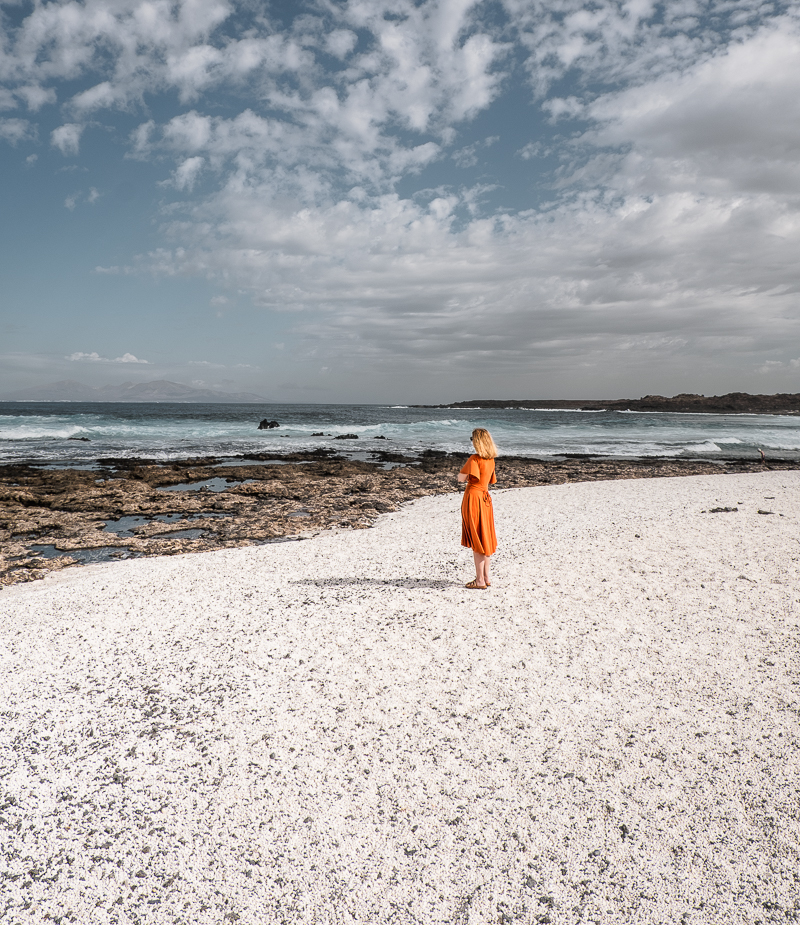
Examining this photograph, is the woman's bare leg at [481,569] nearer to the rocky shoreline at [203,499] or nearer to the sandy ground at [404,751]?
the sandy ground at [404,751]

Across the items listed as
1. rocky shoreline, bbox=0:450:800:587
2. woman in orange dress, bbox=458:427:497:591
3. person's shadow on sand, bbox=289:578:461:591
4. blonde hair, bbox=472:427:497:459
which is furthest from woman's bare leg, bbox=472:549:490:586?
rocky shoreline, bbox=0:450:800:587

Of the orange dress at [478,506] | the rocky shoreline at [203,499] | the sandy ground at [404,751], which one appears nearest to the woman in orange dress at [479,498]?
the orange dress at [478,506]

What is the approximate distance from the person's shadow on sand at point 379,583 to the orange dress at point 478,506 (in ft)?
2.31

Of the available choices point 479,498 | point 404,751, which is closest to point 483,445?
point 479,498

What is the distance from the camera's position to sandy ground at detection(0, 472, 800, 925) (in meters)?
2.34

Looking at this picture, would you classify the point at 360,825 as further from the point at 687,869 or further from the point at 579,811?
the point at 687,869

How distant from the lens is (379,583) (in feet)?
19.6

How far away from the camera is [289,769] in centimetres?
300

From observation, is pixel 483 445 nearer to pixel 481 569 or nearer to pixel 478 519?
pixel 478 519

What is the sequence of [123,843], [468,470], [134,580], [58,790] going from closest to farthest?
[123,843] → [58,790] → [468,470] → [134,580]

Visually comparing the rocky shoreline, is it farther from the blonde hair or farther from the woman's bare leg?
the blonde hair

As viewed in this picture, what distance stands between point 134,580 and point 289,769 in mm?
4067

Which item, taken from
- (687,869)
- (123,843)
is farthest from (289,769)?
(687,869)

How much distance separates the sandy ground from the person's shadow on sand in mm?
47
